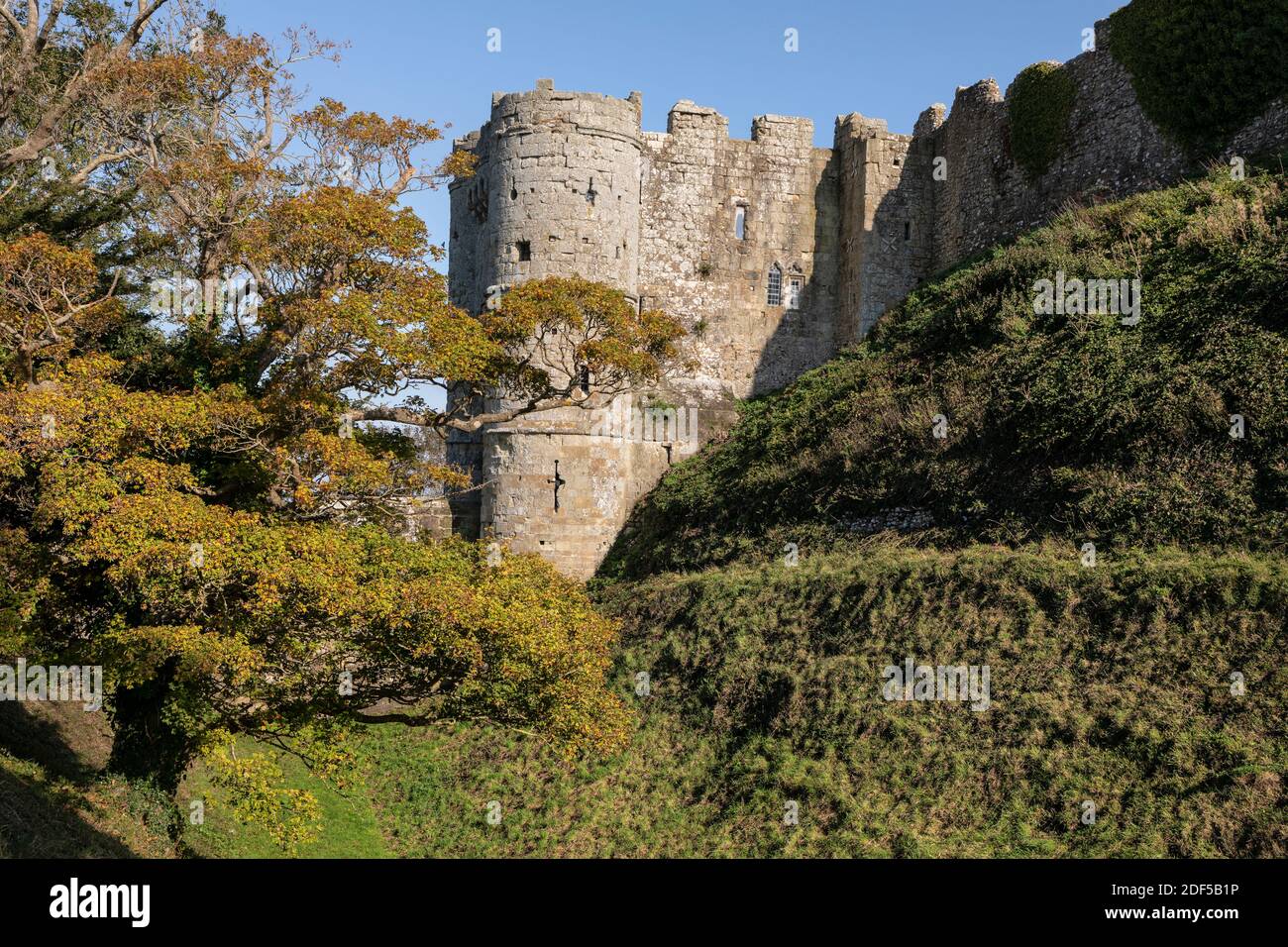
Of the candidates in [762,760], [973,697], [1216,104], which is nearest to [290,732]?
[762,760]

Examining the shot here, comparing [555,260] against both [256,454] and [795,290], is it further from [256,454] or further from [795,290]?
[256,454]

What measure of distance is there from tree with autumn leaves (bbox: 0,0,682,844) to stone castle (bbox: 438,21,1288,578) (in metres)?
6.42

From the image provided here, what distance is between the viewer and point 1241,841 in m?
11.6

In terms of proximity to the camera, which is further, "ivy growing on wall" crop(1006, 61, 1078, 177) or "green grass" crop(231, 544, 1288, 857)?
"ivy growing on wall" crop(1006, 61, 1078, 177)

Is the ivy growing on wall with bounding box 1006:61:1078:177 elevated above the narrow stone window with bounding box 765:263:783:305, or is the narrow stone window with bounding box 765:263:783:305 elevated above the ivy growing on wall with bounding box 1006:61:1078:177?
the ivy growing on wall with bounding box 1006:61:1078:177

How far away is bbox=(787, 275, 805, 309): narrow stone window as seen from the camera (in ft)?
99.4

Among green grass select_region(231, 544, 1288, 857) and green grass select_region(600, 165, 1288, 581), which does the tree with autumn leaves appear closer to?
green grass select_region(231, 544, 1288, 857)

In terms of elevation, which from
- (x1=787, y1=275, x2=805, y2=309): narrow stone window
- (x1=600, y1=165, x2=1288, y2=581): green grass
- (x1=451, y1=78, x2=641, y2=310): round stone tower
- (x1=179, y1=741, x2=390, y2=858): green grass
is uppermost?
(x1=451, y1=78, x2=641, y2=310): round stone tower

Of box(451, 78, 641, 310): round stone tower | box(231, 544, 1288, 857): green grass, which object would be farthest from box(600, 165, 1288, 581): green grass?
box(451, 78, 641, 310): round stone tower

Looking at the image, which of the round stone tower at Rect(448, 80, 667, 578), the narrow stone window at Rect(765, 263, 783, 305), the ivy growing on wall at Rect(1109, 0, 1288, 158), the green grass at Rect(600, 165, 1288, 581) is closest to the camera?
the green grass at Rect(600, 165, 1288, 581)

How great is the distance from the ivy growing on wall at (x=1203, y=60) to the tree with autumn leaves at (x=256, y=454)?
1098 centimetres

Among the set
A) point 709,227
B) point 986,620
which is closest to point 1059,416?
point 986,620

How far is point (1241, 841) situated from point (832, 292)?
2051 cm

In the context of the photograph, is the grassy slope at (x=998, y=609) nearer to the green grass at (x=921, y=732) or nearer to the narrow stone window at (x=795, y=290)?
the green grass at (x=921, y=732)
